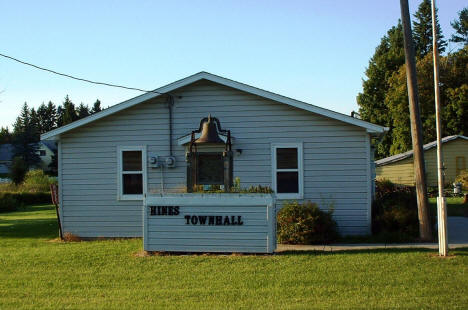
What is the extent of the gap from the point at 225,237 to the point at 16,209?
26.1 m

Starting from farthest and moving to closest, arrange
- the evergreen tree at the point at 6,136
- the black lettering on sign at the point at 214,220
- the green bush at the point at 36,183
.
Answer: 1. the evergreen tree at the point at 6,136
2. the green bush at the point at 36,183
3. the black lettering on sign at the point at 214,220

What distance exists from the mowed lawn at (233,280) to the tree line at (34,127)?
3906 cm

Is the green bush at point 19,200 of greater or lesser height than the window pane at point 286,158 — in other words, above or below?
below

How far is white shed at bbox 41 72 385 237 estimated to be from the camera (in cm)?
1376

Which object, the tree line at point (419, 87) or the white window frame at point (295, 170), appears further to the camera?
the tree line at point (419, 87)

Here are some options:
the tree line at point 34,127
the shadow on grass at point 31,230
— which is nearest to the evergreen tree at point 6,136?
the tree line at point 34,127

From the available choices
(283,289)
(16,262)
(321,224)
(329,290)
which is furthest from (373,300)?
(16,262)

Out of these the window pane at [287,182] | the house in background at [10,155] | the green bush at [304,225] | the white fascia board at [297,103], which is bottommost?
the green bush at [304,225]

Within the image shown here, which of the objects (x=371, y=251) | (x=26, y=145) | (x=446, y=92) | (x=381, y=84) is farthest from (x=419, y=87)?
(x=26, y=145)

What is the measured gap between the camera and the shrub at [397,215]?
42.4ft

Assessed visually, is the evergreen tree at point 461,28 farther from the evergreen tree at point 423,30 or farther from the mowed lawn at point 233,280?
the mowed lawn at point 233,280

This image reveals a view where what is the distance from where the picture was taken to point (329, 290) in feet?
25.6

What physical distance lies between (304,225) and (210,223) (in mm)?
2384

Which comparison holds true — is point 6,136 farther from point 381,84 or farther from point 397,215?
point 397,215
